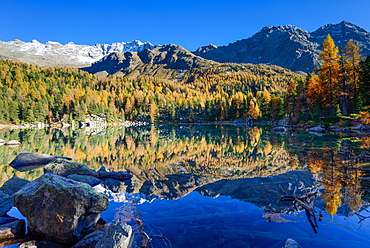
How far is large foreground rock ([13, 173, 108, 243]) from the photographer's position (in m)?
7.06

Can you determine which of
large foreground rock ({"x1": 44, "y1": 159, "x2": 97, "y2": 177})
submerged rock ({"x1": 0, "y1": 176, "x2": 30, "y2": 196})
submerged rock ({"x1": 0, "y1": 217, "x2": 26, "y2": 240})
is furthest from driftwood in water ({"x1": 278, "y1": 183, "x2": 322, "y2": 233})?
submerged rock ({"x1": 0, "y1": 176, "x2": 30, "y2": 196})

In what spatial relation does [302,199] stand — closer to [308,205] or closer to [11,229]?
[308,205]

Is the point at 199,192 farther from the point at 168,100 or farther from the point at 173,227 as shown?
the point at 168,100

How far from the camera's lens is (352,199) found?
930 centimetres

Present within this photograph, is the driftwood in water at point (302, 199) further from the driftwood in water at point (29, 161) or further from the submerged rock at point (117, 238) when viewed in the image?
the driftwood in water at point (29, 161)

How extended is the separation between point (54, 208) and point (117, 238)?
2971mm

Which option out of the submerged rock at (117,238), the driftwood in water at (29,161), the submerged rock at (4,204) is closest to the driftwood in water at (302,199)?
the submerged rock at (117,238)

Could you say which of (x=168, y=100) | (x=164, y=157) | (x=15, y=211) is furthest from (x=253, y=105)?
(x=15, y=211)

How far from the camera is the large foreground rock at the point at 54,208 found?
7.06 meters

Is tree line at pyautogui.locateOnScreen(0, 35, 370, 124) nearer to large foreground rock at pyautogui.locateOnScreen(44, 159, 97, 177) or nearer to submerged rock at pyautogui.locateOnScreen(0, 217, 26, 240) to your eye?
large foreground rock at pyautogui.locateOnScreen(44, 159, 97, 177)

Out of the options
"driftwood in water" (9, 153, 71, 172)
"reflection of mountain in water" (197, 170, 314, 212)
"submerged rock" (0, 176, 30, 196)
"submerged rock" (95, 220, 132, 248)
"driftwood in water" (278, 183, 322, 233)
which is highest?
"submerged rock" (95, 220, 132, 248)

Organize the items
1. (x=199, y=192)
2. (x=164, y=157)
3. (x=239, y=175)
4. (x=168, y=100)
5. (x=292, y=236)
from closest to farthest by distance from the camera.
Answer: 1. (x=292, y=236)
2. (x=199, y=192)
3. (x=239, y=175)
4. (x=164, y=157)
5. (x=168, y=100)

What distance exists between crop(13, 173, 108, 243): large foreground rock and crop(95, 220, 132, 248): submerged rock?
2.04m

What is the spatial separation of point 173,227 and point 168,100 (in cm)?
15831
